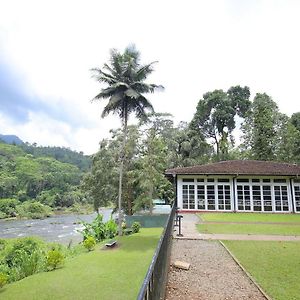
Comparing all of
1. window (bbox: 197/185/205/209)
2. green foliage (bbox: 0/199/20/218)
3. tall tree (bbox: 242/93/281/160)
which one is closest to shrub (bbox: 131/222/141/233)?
window (bbox: 197/185/205/209)

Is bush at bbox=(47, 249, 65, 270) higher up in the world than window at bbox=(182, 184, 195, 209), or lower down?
lower down

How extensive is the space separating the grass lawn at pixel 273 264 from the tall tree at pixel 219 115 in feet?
109

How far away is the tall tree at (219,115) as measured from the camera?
43594 millimetres

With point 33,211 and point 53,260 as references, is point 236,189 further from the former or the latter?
point 33,211

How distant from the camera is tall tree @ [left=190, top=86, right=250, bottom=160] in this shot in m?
43.6

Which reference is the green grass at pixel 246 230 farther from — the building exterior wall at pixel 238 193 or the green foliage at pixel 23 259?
the building exterior wall at pixel 238 193

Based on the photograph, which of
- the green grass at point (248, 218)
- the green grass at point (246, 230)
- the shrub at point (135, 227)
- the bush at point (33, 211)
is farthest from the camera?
the bush at point (33, 211)

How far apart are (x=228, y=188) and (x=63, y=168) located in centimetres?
10766

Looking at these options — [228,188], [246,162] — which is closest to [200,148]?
[246,162]

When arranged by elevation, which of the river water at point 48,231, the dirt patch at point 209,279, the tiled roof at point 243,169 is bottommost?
the river water at point 48,231

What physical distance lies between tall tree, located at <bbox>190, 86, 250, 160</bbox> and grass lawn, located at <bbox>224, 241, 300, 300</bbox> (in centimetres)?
3313

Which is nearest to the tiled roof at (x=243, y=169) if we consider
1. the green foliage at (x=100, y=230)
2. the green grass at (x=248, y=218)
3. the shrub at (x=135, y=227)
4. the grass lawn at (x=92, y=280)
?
the green grass at (x=248, y=218)

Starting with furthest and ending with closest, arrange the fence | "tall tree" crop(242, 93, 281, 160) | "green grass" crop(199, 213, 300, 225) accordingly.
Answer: "tall tree" crop(242, 93, 281, 160) → "green grass" crop(199, 213, 300, 225) → the fence

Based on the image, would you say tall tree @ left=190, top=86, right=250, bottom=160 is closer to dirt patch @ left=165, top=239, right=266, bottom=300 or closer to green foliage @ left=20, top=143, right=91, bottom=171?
dirt patch @ left=165, top=239, right=266, bottom=300
